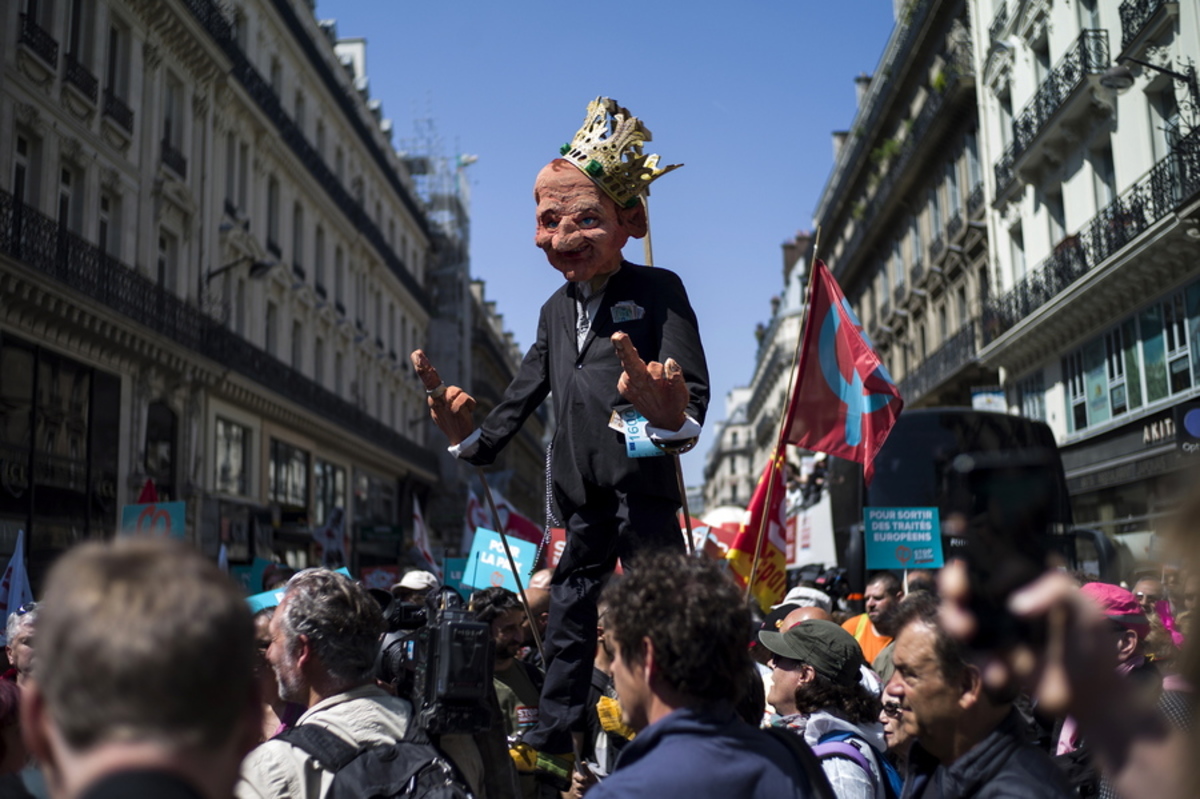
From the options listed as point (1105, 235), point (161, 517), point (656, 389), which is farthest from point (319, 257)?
point (656, 389)

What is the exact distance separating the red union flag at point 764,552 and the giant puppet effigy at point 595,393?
4.03 m

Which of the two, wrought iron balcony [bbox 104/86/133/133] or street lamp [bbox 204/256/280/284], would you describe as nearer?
wrought iron balcony [bbox 104/86/133/133]

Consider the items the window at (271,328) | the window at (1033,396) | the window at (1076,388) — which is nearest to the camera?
the window at (1076,388)

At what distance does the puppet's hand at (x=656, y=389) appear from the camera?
3.52 meters

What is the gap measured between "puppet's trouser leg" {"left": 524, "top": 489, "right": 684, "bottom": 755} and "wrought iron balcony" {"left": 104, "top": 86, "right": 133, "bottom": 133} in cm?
1811

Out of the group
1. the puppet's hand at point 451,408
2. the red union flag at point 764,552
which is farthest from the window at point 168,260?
the puppet's hand at point 451,408

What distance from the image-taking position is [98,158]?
19.2 m

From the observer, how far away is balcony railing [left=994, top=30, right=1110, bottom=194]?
847 inches

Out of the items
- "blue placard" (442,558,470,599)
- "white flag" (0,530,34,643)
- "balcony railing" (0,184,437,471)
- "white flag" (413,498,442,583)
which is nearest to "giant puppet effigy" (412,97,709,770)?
"white flag" (0,530,34,643)

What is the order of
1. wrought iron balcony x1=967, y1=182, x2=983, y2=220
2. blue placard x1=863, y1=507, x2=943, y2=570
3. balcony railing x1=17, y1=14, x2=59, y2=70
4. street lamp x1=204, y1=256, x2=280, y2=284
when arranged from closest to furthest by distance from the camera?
blue placard x1=863, y1=507, x2=943, y2=570
balcony railing x1=17, y1=14, x2=59, y2=70
street lamp x1=204, y1=256, x2=280, y2=284
wrought iron balcony x1=967, y1=182, x2=983, y2=220

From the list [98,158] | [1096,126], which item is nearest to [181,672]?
[98,158]

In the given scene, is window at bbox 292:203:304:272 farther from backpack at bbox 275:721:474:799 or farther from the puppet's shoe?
backpack at bbox 275:721:474:799

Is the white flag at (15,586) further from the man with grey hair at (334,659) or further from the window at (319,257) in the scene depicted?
the window at (319,257)

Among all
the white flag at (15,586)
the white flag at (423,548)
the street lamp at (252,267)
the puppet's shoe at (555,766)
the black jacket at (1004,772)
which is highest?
the street lamp at (252,267)
